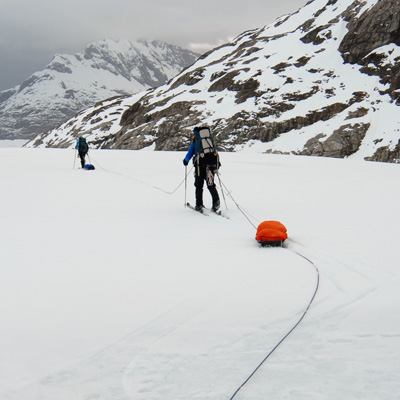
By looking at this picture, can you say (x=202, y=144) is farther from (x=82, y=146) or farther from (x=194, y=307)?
(x=82, y=146)

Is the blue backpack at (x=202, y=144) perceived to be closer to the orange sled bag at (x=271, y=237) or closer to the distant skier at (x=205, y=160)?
the distant skier at (x=205, y=160)

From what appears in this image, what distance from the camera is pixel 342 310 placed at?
401 centimetres

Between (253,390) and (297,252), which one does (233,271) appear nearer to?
(297,252)

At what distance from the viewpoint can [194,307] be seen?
13.7 feet

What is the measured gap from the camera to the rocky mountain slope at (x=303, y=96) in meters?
58.1

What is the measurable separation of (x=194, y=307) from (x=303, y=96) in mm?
70958

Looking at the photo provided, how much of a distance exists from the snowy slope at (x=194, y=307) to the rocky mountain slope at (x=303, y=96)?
4975 centimetres

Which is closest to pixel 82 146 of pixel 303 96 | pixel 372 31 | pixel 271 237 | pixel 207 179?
pixel 207 179

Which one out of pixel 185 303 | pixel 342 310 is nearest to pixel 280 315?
pixel 342 310

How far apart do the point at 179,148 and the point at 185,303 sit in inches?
2626

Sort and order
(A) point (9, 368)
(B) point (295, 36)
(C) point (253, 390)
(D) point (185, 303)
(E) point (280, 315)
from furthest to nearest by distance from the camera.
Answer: (B) point (295, 36) < (D) point (185, 303) < (E) point (280, 315) < (A) point (9, 368) < (C) point (253, 390)

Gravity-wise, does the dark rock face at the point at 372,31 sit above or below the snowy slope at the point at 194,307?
above

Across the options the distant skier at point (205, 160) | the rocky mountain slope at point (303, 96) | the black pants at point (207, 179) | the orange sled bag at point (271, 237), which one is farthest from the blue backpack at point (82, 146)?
the rocky mountain slope at point (303, 96)

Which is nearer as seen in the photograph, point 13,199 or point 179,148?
point 13,199
